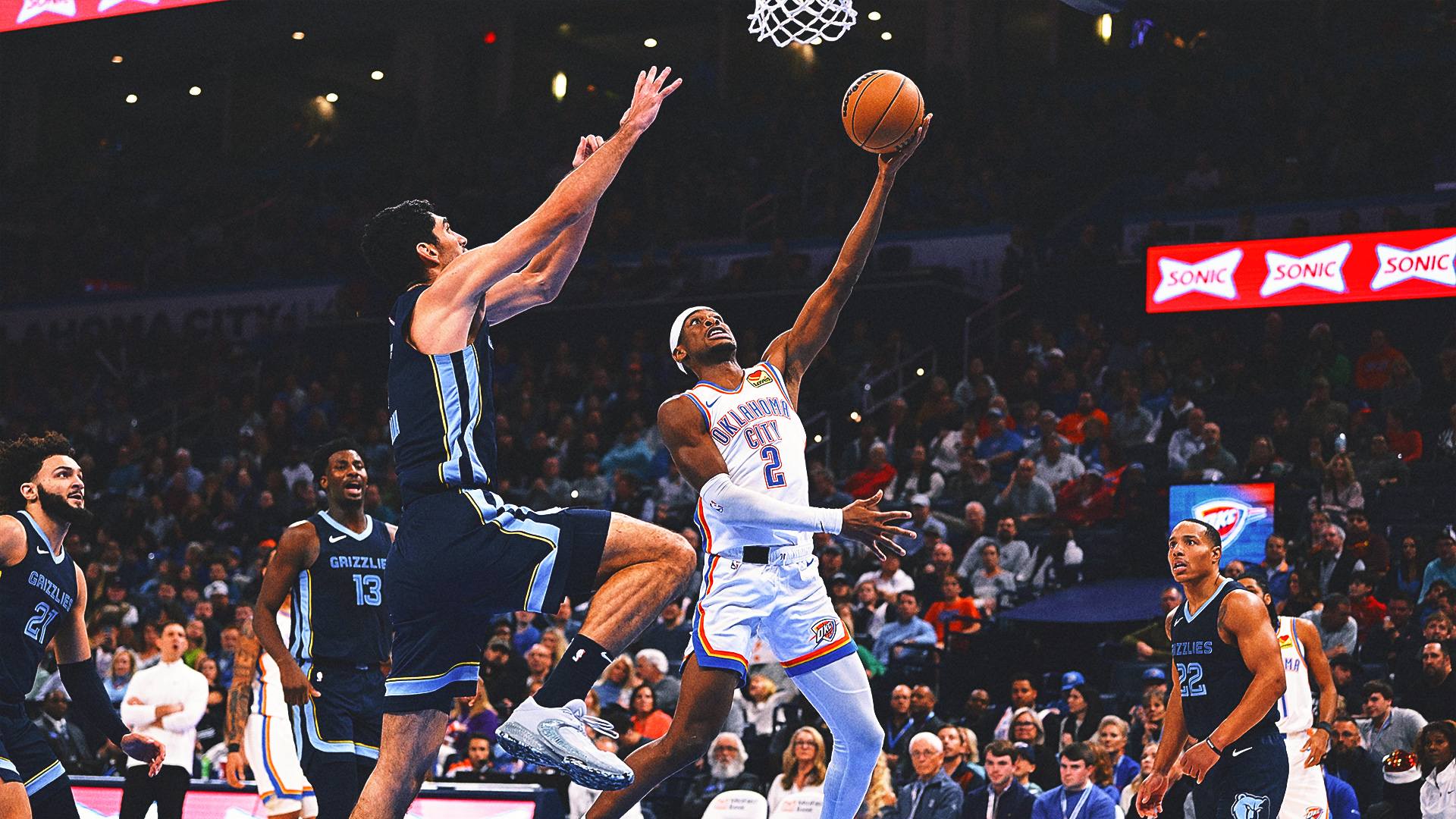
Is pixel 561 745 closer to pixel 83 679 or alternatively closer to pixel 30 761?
pixel 30 761

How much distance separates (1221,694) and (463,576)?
4.02 meters

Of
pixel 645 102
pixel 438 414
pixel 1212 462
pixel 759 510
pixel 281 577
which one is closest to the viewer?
pixel 438 414

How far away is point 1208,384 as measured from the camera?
16391 millimetres

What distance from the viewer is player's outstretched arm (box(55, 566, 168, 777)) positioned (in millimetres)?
6645

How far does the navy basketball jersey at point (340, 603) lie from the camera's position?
752 centimetres

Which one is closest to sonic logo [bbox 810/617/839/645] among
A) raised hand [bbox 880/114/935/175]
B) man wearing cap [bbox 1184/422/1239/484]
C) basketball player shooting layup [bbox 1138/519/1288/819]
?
basketball player shooting layup [bbox 1138/519/1288/819]

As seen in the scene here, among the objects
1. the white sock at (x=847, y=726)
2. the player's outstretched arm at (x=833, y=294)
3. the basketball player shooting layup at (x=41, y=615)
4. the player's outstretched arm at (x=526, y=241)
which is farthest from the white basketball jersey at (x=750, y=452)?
the basketball player shooting layup at (x=41, y=615)

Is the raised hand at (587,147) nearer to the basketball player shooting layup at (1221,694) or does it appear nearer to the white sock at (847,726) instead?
the white sock at (847,726)

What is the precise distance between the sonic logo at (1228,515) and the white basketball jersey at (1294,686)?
15.8 ft

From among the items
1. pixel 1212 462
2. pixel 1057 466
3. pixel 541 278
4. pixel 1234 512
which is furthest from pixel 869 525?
pixel 1057 466

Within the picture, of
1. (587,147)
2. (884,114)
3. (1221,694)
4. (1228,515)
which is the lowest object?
(1228,515)

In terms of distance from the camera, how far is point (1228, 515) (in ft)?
45.4

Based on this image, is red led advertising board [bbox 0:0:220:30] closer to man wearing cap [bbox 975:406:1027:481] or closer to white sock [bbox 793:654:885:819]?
man wearing cap [bbox 975:406:1027:481]

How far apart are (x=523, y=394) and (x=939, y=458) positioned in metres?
6.19
